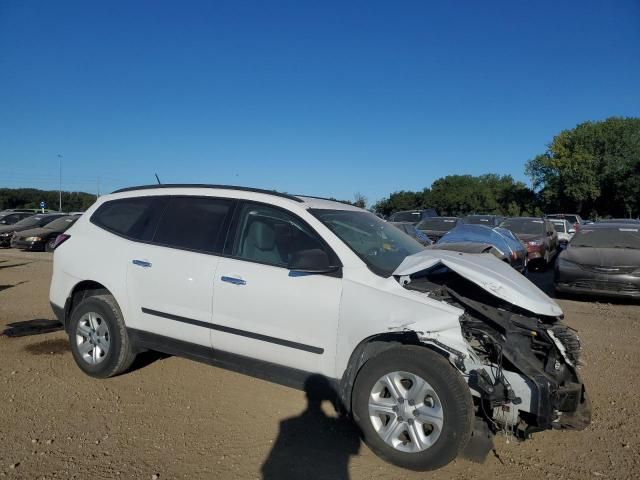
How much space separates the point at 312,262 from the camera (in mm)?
3430

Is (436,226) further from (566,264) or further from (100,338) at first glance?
(100,338)

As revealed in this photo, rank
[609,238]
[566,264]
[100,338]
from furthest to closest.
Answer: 1. [609,238]
2. [566,264]
3. [100,338]

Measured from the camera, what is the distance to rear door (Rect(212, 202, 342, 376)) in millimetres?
3443

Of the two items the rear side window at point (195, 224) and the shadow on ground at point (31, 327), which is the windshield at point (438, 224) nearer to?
the shadow on ground at point (31, 327)

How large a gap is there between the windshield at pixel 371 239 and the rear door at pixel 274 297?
0.79 ft

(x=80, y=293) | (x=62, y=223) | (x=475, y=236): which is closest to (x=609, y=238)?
(x=475, y=236)

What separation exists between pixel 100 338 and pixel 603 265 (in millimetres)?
8427

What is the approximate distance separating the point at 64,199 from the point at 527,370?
8676 cm

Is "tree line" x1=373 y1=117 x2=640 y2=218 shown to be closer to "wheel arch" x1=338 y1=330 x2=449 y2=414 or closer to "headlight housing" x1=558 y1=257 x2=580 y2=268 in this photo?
"headlight housing" x1=558 y1=257 x2=580 y2=268

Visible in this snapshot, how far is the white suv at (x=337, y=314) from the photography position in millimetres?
3062

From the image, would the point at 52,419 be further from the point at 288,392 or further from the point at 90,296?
the point at 288,392

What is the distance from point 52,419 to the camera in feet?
12.3

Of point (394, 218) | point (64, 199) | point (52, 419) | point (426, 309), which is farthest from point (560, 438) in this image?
point (64, 199)

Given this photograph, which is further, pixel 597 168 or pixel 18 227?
pixel 597 168
